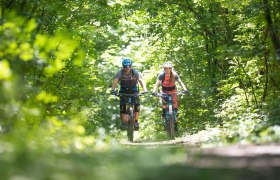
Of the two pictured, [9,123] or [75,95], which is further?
[75,95]

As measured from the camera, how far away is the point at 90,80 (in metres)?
13.9

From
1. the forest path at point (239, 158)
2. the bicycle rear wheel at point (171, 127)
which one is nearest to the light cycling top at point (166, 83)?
the bicycle rear wheel at point (171, 127)

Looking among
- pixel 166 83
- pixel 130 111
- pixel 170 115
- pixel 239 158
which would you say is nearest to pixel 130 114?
pixel 130 111

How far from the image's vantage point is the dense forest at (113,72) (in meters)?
3.58

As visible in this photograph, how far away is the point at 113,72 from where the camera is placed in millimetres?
26203

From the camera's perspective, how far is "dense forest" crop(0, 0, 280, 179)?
358 cm

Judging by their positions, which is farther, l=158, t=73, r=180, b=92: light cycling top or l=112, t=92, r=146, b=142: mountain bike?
l=158, t=73, r=180, b=92: light cycling top

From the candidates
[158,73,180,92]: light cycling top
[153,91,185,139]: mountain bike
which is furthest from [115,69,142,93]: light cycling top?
[158,73,180,92]: light cycling top

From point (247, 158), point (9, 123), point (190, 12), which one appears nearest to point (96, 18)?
point (190, 12)

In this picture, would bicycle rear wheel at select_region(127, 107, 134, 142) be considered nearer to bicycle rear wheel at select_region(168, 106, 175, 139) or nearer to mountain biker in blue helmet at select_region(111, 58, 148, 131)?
mountain biker in blue helmet at select_region(111, 58, 148, 131)

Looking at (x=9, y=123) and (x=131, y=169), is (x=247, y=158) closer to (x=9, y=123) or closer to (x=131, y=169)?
(x=131, y=169)

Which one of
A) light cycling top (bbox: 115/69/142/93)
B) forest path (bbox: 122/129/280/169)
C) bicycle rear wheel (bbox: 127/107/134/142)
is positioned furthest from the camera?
light cycling top (bbox: 115/69/142/93)

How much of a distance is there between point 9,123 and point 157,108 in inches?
610

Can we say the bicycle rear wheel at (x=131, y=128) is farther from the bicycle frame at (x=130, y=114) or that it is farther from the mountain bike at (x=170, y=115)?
the mountain bike at (x=170, y=115)
